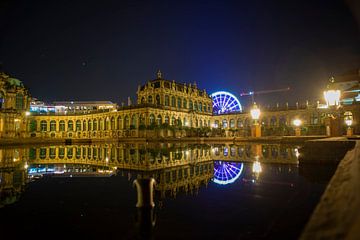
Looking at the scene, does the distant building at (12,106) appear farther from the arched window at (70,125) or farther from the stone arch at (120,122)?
the stone arch at (120,122)

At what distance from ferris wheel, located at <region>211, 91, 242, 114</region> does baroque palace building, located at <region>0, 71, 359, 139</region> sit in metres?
10.3

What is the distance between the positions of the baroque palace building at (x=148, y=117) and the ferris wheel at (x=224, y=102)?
10263 mm

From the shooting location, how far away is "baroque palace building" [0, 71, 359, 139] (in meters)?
44.1

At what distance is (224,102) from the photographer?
257 feet

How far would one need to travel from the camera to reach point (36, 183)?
24.2 ft

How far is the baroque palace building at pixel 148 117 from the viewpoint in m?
44.1

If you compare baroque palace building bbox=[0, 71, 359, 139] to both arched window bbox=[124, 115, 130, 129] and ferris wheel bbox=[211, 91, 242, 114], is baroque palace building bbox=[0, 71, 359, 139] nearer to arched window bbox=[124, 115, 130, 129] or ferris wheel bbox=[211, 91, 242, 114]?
arched window bbox=[124, 115, 130, 129]

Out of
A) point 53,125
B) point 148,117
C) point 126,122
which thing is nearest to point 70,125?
point 53,125

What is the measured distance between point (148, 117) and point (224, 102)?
36983 mm

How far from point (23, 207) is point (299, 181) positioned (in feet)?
20.5

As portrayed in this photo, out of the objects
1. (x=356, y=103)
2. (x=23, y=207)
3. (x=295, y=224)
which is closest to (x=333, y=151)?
(x=295, y=224)

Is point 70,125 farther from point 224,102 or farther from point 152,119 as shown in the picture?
point 224,102

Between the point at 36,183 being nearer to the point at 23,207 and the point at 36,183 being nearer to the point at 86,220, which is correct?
the point at 23,207

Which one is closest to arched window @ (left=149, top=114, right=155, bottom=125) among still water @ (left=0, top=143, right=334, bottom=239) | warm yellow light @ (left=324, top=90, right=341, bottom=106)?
warm yellow light @ (left=324, top=90, right=341, bottom=106)
